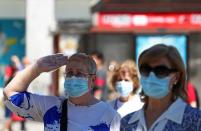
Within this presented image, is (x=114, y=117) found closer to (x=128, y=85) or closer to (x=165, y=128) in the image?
(x=165, y=128)

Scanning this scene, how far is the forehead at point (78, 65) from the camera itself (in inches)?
171

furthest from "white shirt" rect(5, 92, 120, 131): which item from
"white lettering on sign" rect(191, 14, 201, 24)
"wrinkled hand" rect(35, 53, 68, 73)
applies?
"white lettering on sign" rect(191, 14, 201, 24)

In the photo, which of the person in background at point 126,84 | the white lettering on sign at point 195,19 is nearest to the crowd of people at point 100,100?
the person in background at point 126,84

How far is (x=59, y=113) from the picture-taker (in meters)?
4.30

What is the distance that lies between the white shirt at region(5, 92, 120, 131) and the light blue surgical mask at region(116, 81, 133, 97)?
1930 millimetres

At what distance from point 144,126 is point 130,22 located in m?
11.5

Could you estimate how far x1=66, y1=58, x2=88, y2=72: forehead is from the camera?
4355mm

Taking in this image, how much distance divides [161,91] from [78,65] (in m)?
0.78

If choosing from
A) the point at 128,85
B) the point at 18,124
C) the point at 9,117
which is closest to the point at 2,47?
the point at 18,124

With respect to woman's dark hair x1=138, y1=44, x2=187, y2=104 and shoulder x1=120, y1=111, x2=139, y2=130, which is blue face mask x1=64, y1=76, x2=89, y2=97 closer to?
shoulder x1=120, y1=111, x2=139, y2=130

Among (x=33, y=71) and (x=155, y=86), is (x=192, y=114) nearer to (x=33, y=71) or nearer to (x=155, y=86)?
(x=155, y=86)

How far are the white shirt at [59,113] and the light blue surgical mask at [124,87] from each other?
6.33 ft

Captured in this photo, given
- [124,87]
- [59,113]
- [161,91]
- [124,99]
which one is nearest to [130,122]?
[161,91]

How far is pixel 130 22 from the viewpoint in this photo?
49.8 feet
